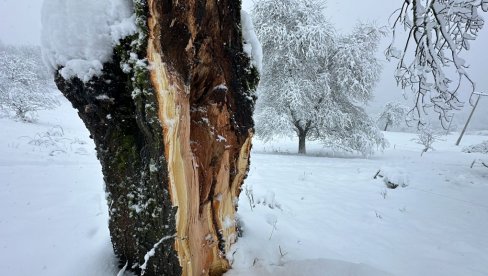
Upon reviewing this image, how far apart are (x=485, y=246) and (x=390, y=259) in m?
1.29

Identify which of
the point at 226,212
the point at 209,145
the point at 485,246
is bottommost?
the point at 485,246

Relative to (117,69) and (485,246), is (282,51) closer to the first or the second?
(485,246)

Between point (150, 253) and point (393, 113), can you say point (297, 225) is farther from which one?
point (393, 113)

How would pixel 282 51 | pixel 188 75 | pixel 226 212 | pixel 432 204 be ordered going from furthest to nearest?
pixel 282 51 → pixel 432 204 → pixel 226 212 → pixel 188 75

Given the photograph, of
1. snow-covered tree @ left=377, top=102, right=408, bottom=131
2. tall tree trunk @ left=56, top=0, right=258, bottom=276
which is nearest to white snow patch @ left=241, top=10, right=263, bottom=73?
tall tree trunk @ left=56, top=0, right=258, bottom=276

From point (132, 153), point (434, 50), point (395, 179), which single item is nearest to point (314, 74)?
point (395, 179)

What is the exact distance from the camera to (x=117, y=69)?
1358 millimetres

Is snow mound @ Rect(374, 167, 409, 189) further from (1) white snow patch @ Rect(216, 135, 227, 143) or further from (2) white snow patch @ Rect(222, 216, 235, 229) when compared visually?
(1) white snow patch @ Rect(216, 135, 227, 143)

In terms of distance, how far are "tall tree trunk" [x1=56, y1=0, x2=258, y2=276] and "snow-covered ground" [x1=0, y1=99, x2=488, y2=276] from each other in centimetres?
40

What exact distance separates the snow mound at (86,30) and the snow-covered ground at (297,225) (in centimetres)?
121

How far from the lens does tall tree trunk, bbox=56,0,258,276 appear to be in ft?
4.10

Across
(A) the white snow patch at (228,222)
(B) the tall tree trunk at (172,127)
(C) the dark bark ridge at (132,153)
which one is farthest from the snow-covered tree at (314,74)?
(C) the dark bark ridge at (132,153)

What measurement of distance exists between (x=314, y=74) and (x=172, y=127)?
393 inches

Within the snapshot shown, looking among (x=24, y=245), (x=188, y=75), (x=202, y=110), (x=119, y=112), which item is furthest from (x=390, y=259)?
(x=24, y=245)
